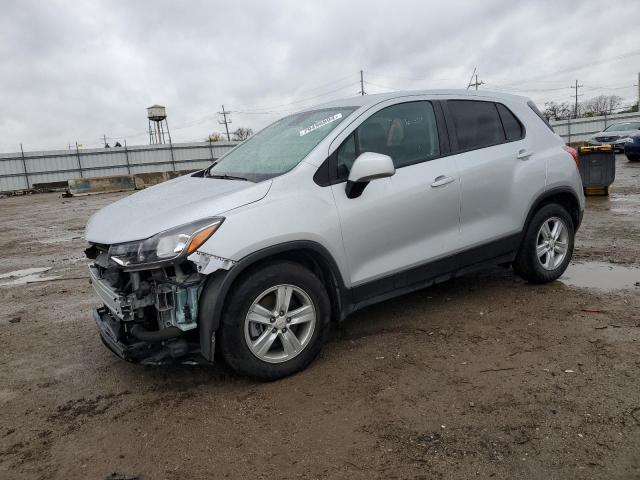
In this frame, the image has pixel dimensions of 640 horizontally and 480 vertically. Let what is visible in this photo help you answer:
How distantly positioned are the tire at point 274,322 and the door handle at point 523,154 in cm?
230

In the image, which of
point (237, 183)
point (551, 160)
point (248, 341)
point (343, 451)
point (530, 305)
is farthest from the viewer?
point (551, 160)

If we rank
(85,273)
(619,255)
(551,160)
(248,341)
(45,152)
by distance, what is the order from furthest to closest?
(45,152) → (85,273) → (619,255) → (551,160) → (248,341)

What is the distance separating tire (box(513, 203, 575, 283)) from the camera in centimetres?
448

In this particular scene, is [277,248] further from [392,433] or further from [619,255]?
[619,255]

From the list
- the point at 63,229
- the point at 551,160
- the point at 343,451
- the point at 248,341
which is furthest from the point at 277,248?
the point at 63,229

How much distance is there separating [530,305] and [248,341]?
101 inches

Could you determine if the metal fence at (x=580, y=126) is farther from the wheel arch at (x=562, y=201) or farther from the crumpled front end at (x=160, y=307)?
the crumpled front end at (x=160, y=307)

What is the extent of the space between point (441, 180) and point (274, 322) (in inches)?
67.6

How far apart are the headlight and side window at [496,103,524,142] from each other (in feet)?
9.41

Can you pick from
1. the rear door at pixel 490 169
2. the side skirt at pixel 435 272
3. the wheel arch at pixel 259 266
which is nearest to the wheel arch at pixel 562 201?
the rear door at pixel 490 169

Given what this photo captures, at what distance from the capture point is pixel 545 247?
4.62m

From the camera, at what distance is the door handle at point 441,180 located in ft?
12.4

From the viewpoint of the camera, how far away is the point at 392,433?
255 cm

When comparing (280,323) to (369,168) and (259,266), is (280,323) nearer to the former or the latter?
(259,266)
